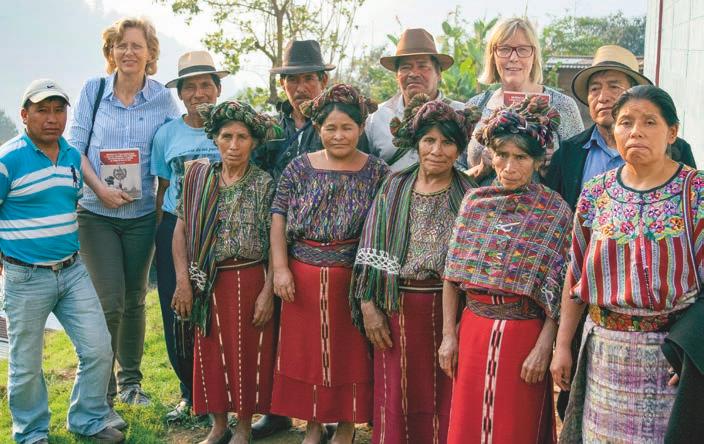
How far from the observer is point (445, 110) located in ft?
11.9


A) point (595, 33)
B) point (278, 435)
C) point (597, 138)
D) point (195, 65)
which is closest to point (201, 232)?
point (195, 65)

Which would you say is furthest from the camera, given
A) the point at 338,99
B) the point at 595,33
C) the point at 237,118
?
the point at 595,33

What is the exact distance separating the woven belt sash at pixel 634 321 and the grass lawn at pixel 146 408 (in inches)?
82.7

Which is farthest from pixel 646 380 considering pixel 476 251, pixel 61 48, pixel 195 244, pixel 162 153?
pixel 61 48

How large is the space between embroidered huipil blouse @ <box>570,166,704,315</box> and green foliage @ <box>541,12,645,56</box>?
83.2 feet

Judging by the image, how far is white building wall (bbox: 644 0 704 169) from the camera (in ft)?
15.6

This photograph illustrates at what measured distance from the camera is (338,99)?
3.91m

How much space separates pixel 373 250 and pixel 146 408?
7.57 feet

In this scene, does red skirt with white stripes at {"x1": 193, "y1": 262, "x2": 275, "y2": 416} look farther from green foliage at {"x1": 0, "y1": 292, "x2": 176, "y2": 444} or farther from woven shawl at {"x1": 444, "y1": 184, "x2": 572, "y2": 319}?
woven shawl at {"x1": 444, "y1": 184, "x2": 572, "y2": 319}

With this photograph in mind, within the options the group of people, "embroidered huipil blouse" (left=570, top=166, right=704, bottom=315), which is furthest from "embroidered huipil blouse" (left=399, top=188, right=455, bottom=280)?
"embroidered huipil blouse" (left=570, top=166, right=704, bottom=315)

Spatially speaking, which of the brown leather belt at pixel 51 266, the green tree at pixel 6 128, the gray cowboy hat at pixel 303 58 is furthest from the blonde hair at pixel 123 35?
the green tree at pixel 6 128

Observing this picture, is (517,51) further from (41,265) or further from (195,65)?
(41,265)

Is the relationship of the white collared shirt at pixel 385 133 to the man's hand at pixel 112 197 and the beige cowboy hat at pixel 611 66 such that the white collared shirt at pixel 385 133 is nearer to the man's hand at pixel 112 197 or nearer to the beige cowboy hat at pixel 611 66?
the beige cowboy hat at pixel 611 66

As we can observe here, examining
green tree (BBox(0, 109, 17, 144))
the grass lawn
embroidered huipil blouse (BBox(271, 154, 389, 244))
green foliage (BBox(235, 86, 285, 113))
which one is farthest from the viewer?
green tree (BBox(0, 109, 17, 144))
